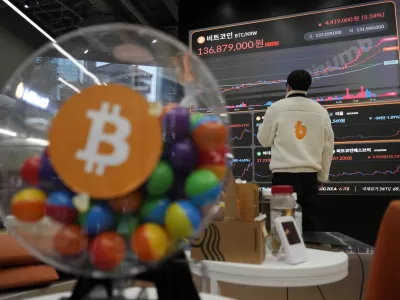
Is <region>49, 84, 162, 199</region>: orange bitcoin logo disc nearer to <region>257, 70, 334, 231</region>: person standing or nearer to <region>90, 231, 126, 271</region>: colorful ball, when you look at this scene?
<region>90, 231, 126, 271</region>: colorful ball

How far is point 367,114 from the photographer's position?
11.6 ft

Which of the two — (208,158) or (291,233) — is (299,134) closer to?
(291,233)

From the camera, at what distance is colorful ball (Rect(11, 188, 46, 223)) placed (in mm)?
507

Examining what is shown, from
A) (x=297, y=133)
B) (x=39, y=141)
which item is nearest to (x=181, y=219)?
(x=39, y=141)

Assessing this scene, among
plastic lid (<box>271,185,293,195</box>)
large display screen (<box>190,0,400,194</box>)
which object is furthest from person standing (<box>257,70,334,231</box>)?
large display screen (<box>190,0,400,194</box>)

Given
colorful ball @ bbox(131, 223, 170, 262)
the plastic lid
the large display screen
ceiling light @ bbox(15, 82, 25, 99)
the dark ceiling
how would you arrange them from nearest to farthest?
colorful ball @ bbox(131, 223, 170, 262) < ceiling light @ bbox(15, 82, 25, 99) < the plastic lid < the large display screen < the dark ceiling

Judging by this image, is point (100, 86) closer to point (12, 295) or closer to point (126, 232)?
point (126, 232)

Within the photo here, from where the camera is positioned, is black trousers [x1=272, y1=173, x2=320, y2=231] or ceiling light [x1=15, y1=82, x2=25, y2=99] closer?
ceiling light [x1=15, y1=82, x2=25, y2=99]

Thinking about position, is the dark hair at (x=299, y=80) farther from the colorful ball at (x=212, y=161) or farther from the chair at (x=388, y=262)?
the colorful ball at (x=212, y=161)

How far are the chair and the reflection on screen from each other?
0.77ft

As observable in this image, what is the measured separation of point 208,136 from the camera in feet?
1.68

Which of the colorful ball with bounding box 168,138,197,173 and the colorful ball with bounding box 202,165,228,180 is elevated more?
the colorful ball with bounding box 168,138,197,173

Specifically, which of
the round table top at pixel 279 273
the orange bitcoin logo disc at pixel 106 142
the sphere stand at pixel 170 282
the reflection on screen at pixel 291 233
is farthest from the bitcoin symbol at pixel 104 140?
the reflection on screen at pixel 291 233

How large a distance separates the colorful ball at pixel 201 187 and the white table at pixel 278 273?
63 cm
